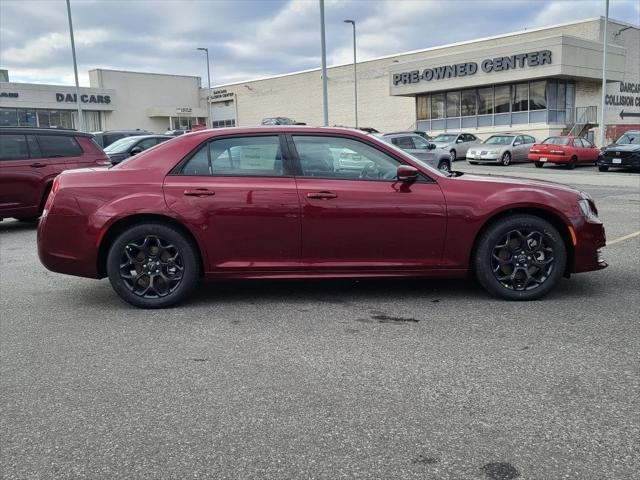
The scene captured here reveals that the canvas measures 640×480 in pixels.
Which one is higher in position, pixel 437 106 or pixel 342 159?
pixel 437 106

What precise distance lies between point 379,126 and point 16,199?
138 ft

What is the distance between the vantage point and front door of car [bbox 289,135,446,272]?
16.9ft

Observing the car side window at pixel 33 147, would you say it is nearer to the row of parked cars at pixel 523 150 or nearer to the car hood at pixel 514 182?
the car hood at pixel 514 182

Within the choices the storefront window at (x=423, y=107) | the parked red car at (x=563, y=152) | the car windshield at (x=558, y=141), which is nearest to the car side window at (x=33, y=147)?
the parked red car at (x=563, y=152)

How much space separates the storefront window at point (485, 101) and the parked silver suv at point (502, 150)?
8561 mm

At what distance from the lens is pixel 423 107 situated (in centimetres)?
4066

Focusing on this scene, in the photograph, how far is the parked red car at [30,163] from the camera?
9.98m

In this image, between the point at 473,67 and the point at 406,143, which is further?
the point at 473,67

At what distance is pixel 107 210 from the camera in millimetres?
5152

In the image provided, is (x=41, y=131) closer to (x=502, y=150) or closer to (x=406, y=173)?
(x=406, y=173)

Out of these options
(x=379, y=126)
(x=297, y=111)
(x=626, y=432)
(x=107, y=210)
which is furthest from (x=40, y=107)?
(x=626, y=432)

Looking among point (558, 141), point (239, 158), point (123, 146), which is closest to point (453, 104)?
point (558, 141)

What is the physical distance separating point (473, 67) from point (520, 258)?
33.2 metres

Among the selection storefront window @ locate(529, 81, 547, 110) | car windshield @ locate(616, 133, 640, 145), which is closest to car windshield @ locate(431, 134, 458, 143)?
storefront window @ locate(529, 81, 547, 110)
